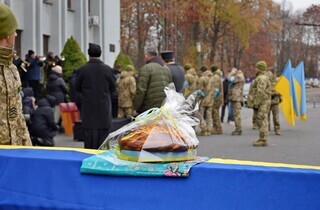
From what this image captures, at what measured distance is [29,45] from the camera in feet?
76.5

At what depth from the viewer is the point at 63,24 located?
87.0 ft

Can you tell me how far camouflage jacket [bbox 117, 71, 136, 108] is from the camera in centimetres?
1575

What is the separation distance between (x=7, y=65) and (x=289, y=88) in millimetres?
14469

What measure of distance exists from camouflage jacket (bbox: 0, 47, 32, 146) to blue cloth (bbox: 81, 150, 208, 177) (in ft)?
3.75

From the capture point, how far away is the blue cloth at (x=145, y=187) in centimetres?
329

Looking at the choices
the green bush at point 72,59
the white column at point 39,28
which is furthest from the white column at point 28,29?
the green bush at point 72,59

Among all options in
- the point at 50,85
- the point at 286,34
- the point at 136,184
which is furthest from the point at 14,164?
the point at 286,34

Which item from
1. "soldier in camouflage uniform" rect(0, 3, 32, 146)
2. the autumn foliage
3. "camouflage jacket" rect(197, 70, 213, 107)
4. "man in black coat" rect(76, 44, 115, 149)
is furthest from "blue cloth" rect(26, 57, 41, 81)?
the autumn foliage

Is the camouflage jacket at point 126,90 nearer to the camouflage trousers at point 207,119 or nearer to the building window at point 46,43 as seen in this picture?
the camouflage trousers at point 207,119

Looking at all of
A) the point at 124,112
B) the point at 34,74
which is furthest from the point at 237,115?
the point at 34,74

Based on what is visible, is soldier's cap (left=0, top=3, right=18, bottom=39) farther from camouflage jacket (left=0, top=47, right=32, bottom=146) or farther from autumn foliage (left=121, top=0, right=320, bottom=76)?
autumn foliage (left=121, top=0, right=320, bottom=76)

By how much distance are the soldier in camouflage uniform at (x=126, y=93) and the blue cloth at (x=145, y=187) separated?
11.8 m

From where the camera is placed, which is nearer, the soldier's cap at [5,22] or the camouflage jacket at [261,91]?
the soldier's cap at [5,22]

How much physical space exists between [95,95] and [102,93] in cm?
10
